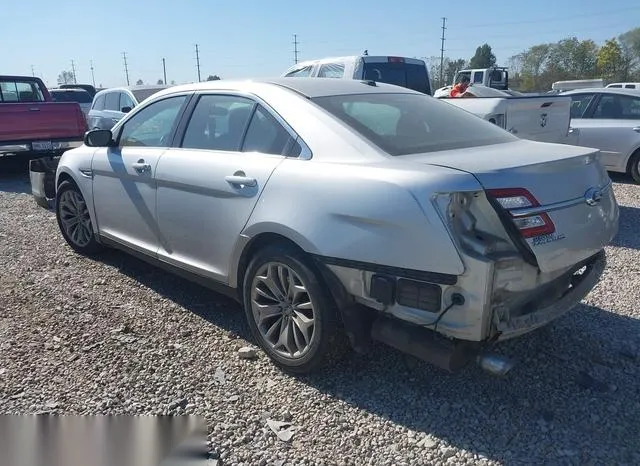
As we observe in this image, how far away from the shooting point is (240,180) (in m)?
3.37

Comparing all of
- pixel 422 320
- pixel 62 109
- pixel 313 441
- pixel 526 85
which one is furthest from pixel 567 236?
pixel 526 85

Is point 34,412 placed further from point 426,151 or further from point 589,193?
point 589,193

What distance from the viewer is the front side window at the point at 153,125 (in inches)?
167

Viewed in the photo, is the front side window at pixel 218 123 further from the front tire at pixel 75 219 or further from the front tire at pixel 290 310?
the front tire at pixel 75 219

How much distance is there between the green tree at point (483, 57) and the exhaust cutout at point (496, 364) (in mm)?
67959

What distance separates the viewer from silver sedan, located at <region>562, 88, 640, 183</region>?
9039 mm

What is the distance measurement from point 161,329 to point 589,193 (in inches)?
112

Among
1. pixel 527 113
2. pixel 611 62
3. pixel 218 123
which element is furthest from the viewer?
pixel 611 62

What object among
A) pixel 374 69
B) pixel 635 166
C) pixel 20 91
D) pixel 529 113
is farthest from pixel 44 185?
pixel 635 166

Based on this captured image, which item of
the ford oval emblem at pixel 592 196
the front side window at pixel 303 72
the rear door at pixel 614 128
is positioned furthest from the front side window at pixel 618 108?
the ford oval emblem at pixel 592 196

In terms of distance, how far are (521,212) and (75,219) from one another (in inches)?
173

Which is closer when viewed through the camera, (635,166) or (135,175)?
(135,175)

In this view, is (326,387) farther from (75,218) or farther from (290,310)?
(75,218)

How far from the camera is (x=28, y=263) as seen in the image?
5465 millimetres
